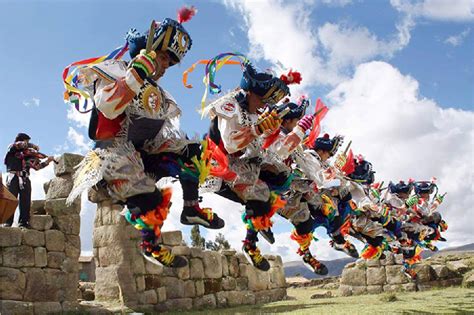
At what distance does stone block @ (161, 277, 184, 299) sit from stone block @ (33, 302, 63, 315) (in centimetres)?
182

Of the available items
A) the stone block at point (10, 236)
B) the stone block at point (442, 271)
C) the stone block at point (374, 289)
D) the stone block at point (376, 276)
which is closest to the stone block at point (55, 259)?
the stone block at point (10, 236)

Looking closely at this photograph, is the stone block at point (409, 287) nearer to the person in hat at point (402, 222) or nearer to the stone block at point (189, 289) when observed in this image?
the person in hat at point (402, 222)

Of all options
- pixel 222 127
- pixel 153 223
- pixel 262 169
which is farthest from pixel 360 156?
pixel 153 223

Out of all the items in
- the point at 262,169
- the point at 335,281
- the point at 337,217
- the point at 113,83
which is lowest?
the point at 335,281

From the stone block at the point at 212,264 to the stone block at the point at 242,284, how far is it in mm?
551

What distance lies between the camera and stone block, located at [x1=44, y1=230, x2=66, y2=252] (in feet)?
22.7

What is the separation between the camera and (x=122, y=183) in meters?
3.80

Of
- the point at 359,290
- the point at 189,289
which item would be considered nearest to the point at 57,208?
the point at 189,289

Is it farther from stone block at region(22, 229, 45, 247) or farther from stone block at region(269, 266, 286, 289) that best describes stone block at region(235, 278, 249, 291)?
stone block at region(22, 229, 45, 247)

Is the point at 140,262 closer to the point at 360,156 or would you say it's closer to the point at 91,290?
the point at 91,290

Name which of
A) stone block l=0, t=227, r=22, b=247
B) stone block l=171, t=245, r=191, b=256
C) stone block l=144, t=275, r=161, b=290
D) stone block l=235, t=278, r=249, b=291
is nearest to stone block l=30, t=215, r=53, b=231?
stone block l=0, t=227, r=22, b=247

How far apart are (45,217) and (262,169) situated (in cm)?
353

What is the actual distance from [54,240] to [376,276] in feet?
25.5

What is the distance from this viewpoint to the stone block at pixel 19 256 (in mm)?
6484
